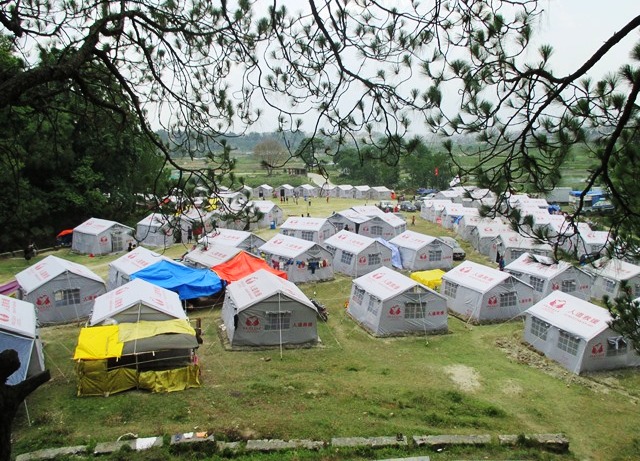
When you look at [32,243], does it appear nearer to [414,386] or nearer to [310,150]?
[414,386]

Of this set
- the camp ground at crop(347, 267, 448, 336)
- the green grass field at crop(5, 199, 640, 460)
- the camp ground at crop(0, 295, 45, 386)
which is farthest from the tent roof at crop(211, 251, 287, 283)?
the camp ground at crop(0, 295, 45, 386)

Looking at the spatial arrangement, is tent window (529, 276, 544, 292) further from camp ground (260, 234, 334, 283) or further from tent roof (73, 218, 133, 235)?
tent roof (73, 218, 133, 235)

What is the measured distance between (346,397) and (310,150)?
605cm

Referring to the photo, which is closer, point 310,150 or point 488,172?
point 488,172

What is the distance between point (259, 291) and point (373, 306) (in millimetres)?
3770

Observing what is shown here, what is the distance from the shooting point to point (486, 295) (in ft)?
51.8

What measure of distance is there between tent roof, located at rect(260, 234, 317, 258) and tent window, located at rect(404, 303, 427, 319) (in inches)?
251

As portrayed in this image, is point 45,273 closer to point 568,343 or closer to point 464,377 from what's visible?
point 464,377

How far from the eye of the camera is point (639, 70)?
12.2 ft

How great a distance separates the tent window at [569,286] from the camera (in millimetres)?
17984

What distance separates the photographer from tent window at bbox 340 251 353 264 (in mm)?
21464

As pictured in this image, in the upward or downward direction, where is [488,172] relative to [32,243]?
upward

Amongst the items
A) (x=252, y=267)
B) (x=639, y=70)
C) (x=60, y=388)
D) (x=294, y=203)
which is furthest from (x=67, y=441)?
(x=294, y=203)

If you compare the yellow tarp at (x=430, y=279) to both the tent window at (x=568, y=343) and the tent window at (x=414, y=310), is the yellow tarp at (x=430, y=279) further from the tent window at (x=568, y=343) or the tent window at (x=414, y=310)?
the tent window at (x=568, y=343)
